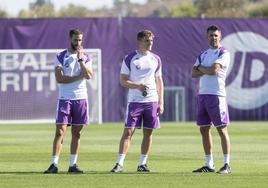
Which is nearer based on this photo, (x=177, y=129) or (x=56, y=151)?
(x=56, y=151)

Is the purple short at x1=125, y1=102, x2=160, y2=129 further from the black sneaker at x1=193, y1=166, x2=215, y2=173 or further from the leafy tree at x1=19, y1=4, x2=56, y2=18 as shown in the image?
the leafy tree at x1=19, y1=4, x2=56, y2=18

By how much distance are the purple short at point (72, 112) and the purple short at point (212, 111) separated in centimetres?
190

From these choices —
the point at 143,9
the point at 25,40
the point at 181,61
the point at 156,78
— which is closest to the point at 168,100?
the point at 181,61

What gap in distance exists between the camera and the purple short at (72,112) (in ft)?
56.9

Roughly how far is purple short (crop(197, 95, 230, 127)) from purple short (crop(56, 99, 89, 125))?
1.90 m

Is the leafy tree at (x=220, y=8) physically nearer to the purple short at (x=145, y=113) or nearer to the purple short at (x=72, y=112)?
the purple short at (x=145, y=113)

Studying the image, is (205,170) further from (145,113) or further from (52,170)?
(52,170)

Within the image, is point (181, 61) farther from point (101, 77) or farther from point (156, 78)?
point (156, 78)

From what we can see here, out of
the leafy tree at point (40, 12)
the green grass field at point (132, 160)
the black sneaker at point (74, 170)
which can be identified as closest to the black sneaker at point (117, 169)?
the green grass field at point (132, 160)

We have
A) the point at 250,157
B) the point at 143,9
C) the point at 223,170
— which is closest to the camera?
the point at 223,170

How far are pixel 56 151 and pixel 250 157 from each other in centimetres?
511

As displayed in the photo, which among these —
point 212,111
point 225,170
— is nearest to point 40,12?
point 212,111

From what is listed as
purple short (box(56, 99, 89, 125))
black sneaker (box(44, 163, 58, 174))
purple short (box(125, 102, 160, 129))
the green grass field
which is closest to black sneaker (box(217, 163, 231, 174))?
the green grass field

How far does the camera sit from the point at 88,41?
129ft
